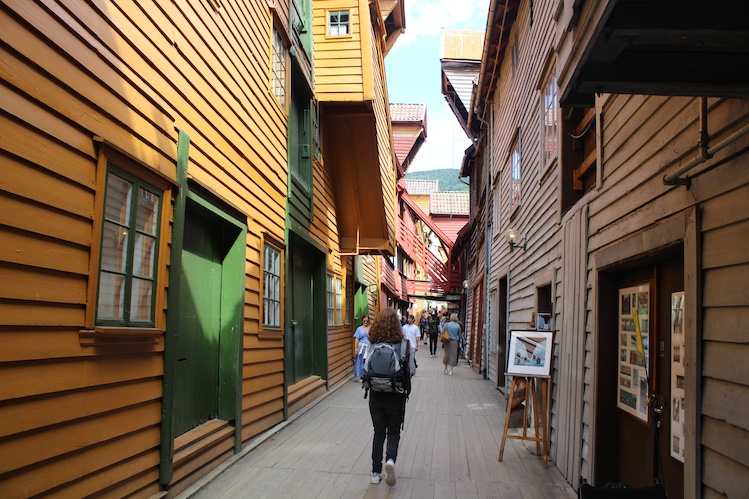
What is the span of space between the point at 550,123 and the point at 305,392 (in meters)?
5.62

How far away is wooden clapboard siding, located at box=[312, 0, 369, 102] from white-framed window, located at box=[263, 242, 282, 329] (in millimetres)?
3953

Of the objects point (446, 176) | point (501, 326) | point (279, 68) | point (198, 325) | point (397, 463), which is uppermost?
point (446, 176)

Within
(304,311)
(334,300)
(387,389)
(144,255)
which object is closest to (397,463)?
(387,389)

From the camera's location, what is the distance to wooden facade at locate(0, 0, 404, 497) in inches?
131

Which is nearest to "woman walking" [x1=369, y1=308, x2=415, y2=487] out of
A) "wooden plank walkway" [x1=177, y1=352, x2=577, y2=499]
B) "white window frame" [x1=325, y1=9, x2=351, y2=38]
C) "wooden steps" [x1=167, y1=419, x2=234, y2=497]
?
"wooden plank walkway" [x1=177, y1=352, x2=577, y2=499]

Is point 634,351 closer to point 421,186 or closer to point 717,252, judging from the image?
point 717,252

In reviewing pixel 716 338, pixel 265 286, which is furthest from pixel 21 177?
pixel 265 286

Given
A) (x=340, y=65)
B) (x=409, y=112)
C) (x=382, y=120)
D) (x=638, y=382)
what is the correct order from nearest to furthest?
(x=638, y=382) → (x=340, y=65) → (x=382, y=120) → (x=409, y=112)

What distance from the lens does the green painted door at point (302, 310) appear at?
34.7 ft

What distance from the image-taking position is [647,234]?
13.7ft

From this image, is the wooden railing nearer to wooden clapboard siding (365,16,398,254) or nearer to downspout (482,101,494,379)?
downspout (482,101,494,379)

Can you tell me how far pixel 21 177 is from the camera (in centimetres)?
326

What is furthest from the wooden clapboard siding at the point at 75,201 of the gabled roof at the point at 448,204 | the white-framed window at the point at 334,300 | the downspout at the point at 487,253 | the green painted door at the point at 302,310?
the gabled roof at the point at 448,204

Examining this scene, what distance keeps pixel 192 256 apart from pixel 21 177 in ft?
9.90
